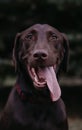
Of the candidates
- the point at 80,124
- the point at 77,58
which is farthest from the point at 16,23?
the point at 80,124

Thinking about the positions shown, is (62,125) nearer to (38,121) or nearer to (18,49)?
(38,121)

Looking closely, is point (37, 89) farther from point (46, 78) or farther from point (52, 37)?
point (52, 37)

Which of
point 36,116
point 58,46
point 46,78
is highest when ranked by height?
point 58,46

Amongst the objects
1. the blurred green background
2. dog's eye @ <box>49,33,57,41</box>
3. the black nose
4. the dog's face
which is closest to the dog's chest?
the dog's face

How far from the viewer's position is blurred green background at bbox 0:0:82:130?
38.6 feet

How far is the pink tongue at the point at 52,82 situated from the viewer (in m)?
7.67

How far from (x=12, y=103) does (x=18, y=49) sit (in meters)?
0.61

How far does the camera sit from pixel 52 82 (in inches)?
303

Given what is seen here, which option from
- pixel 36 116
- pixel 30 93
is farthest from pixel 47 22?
pixel 36 116

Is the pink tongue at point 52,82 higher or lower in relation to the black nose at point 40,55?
lower

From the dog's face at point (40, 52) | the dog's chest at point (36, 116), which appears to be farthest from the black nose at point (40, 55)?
the dog's chest at point (36, 116)

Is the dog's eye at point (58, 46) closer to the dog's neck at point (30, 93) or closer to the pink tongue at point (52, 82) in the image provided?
the pink tongue at point (52, 82)

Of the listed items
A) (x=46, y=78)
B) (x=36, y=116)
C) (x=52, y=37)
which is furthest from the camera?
(x=52, y=37)

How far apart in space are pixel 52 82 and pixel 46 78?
0.27ft
